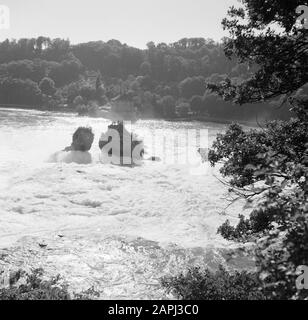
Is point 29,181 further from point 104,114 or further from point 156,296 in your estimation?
point 104,114

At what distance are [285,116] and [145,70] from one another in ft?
229

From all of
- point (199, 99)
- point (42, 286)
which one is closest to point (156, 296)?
point (42, 286)

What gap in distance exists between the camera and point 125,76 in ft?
535

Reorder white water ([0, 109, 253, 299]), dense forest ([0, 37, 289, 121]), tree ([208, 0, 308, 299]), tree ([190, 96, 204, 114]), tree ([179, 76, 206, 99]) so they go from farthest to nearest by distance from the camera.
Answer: tree ([179, 76, 206, 99])
tree ([190, 96, 204, 114])
dense forest ([0, 37, 289, 121])
white water ([0, 109, 253, 299])
tree ([208, 0, 308, 299])

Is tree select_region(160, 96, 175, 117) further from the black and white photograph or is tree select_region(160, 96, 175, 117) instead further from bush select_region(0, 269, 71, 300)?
bush select_region(0, 269, 71, 300)

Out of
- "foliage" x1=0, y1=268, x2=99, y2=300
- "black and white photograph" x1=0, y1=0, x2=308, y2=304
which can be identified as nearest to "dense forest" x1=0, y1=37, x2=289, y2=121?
"black and white photograph" x1=0, y1=0, x2=308, y2=304

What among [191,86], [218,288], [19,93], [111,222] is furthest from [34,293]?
[191,86]

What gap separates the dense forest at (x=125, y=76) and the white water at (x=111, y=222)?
7290 centimetres

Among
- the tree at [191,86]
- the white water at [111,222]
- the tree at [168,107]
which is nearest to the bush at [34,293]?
the white water at [111,222]

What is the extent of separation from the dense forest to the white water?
7290 centimetres

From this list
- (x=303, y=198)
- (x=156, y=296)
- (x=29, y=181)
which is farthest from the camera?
(x=29, y=181)

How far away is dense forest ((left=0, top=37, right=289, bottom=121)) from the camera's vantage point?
11188 centimetres

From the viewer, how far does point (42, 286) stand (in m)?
11.2

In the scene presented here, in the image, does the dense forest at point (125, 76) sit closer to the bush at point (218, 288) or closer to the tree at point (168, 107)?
the tree at point (168, 107)
